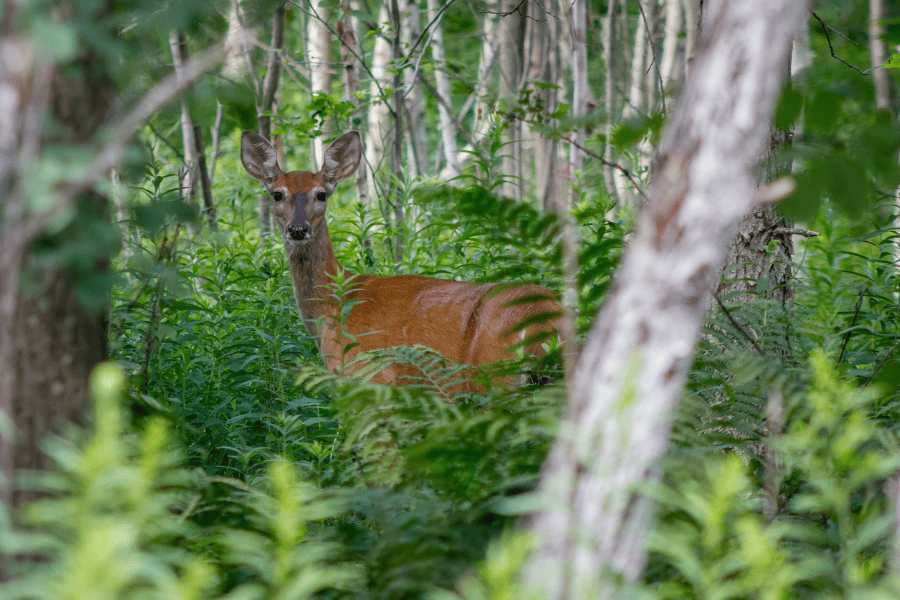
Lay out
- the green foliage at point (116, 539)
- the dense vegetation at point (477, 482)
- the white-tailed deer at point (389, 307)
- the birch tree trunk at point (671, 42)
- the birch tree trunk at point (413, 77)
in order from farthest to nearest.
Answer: the birch tree trunk at point (671, 42), the birch tree trunk at point (413, 77), the white-tailed deer at point (389, 307), the dense vegetation at point (477, 482), the green foliage at point (116, 539)

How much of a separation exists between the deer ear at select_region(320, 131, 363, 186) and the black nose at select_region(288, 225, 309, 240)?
0.89m

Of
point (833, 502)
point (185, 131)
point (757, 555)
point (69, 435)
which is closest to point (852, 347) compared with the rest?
point (833, 502)

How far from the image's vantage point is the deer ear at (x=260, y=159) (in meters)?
5.86

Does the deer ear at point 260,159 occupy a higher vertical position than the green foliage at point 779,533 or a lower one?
higher

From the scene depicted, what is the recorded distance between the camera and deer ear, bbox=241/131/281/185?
5859 mm

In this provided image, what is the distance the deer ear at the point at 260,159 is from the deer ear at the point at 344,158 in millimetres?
392

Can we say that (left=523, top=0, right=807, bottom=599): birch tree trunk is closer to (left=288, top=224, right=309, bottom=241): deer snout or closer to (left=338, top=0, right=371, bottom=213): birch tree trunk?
(left=288, top=224, right=309, bottom=241): deer snout

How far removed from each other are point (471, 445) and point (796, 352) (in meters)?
1.86

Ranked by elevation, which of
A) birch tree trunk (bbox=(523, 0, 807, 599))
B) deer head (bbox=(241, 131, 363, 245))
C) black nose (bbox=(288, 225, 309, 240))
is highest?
deer head (bbox=(241, 131, 363, 245))

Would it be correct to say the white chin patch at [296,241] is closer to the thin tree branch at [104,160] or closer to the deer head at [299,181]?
the deer head at [299,181]

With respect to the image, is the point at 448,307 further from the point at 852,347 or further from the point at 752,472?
the point at 852,347

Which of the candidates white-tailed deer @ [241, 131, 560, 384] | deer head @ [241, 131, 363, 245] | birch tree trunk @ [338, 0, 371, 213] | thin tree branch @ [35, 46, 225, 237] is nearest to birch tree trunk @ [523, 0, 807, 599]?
thin tree branch @ [35, 46, 225, 237]

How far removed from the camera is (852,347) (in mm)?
5012

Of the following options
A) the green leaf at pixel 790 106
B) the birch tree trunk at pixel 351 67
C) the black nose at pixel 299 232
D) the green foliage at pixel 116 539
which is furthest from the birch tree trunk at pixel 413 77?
the green foliage at pixel 116 539
